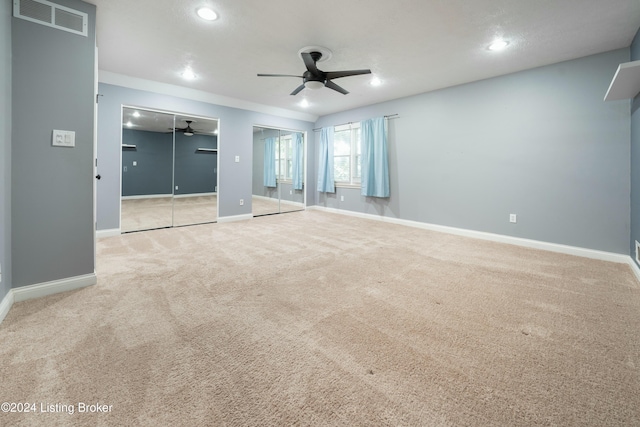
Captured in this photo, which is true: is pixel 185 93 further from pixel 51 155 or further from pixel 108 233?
pixel 51 155

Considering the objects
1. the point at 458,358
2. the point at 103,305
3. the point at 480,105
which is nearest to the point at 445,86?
the point at 480,105

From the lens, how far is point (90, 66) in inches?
100

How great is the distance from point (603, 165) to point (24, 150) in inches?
241

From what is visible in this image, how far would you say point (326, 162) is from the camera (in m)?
7.26

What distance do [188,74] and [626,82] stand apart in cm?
543

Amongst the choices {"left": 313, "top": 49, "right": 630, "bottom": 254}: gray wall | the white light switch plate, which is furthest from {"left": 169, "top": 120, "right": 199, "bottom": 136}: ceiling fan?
{"left": 313, "top": 49, "right": 630, "bottom": 254}: gray wall

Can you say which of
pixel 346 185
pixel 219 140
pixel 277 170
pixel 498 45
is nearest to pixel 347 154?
pixel 346 185

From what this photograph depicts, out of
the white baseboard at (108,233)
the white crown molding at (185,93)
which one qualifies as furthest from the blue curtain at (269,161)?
the white baseboard at (108,233)

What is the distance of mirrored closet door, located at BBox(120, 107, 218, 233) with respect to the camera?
16.1 ft

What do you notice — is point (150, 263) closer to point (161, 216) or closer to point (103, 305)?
point (103, 305)

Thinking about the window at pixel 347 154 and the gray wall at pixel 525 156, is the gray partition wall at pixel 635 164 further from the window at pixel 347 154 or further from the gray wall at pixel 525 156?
the window at pixel 347 154

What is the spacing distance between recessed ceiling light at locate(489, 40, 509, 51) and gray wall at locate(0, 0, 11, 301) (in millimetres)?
4570

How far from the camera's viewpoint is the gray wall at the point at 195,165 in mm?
5543

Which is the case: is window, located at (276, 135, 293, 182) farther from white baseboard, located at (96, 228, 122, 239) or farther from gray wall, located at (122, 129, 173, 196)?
white baseboard, located at (96, 228, 122, 239)
